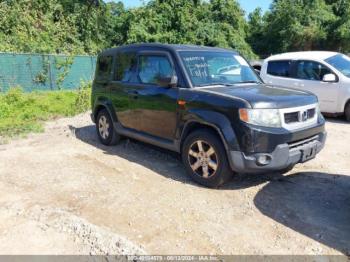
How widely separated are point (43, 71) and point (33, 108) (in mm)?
4533

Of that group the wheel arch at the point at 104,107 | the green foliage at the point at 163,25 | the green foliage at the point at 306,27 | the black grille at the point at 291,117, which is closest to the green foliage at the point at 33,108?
the wheel arch at the point at 104,107

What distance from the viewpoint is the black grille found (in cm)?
464

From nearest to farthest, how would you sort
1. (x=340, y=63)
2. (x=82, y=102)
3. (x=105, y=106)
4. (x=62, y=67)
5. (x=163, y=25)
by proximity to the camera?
1. (x=105, y=106)
2. (x=340, y=63)
3. (x=82, y=102)
4. (x=62, y=67)
5. (x=163, y=25)

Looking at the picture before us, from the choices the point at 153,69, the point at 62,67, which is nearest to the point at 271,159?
the point at 153,69

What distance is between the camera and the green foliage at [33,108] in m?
8.96

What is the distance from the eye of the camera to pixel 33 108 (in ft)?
36.7

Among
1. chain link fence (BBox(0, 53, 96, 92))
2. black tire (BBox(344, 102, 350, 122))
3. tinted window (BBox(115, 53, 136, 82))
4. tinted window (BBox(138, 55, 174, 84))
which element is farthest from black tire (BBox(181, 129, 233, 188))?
chain link fence (BBox(0, 53, 96, 92))

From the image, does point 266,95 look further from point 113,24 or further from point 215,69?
point 113,24

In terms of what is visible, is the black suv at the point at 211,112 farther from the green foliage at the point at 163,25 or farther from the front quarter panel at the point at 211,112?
the green foliage at the point at 163,25

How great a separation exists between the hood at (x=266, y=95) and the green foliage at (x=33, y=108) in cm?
536

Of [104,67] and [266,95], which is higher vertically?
[104,67]

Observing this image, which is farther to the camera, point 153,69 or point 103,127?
point 103,127

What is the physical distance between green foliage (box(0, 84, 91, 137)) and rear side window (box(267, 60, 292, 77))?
18.5 ft

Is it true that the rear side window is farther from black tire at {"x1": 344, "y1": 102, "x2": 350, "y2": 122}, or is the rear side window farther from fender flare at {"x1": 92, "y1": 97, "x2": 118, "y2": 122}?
fender flare at {"x1": 92, "y1": 97, "x2": 118, "y2": 122}
